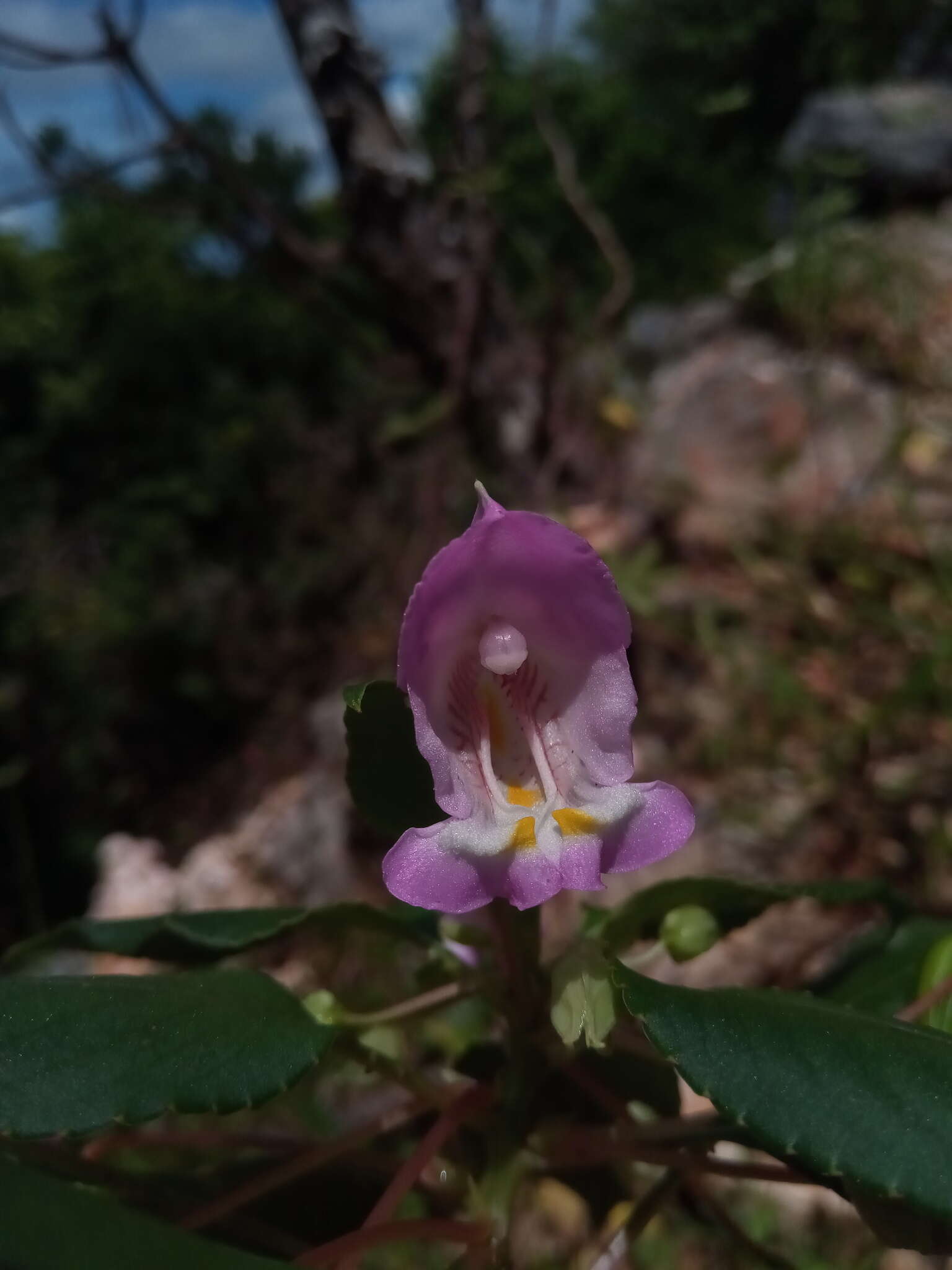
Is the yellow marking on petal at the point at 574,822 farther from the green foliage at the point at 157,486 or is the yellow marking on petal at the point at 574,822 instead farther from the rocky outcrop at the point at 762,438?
the green foliage at the point at 157,486

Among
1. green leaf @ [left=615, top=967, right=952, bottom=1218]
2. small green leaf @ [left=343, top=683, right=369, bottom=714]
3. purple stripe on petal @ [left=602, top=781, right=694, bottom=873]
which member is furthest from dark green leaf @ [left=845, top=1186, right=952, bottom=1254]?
small green leaf @ [left=343, top=683, right=369, bottom=714]

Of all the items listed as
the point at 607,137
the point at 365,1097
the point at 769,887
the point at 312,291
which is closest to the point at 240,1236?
the point at 769,887

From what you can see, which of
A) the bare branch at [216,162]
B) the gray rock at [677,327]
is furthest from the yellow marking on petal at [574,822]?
the gray rock at [677,327]

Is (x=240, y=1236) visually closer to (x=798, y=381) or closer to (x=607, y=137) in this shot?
(x=798, y=381)

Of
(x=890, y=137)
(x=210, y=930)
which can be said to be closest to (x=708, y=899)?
(x=210, y=930)

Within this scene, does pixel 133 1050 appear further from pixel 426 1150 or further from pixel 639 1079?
pixel 639 1079

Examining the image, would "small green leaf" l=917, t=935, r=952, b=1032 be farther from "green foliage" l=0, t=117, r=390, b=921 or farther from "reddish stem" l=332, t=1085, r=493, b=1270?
"green foliage" l=0, t=117, r=390, b=921
